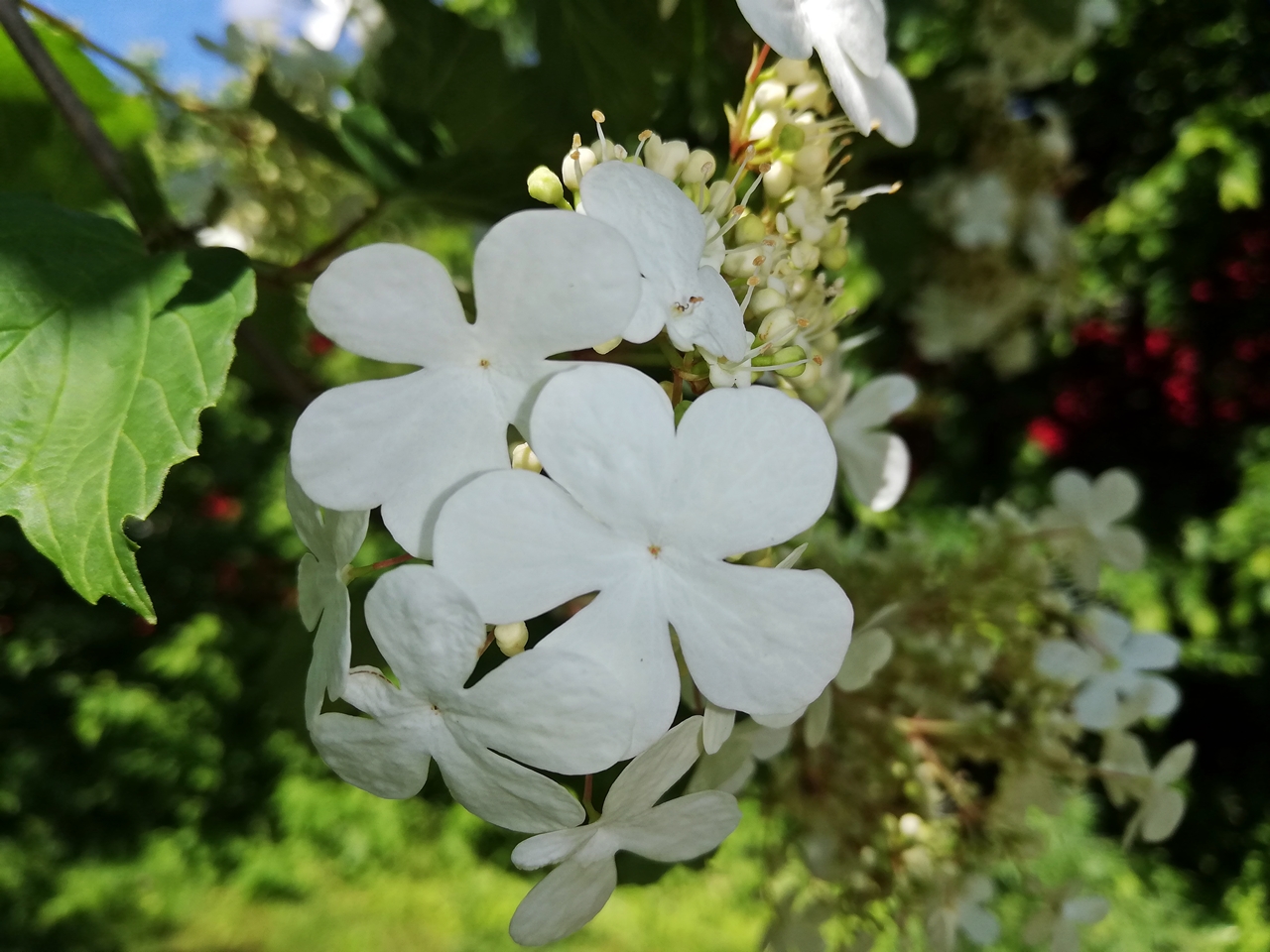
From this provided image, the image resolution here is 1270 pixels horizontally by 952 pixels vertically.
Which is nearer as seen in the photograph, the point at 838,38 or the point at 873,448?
the point at 838,38

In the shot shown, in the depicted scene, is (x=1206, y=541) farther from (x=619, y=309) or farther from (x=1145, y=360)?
(x=619, y=309)

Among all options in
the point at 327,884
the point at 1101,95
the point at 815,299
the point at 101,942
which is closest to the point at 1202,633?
the point at 1101,95

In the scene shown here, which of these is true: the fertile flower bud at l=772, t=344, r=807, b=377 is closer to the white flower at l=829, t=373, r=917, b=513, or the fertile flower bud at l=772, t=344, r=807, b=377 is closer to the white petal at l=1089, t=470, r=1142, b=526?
the white flower at l=829, t=373, r=917, b=513

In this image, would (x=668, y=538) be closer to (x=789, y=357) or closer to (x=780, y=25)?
(x=789, y=357)

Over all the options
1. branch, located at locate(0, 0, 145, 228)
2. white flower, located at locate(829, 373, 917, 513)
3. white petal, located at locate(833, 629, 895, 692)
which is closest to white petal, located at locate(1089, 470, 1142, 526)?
white flower, located at locate(829, 373, 917, 513)

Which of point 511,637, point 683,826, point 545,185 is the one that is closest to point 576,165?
point 545,185
